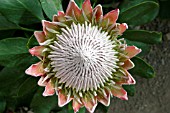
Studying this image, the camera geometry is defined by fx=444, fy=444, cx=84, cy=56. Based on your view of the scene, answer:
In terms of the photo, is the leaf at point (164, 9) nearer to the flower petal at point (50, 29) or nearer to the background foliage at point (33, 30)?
the background foliage at point (33, 30)

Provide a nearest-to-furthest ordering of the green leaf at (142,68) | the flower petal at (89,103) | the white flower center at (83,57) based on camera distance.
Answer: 1. the white flower center at (83,57)
2. the flower petal at (89,103)
3. the green leaf at (142,68)

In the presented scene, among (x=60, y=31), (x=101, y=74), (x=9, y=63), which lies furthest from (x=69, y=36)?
(x=9, y=63)

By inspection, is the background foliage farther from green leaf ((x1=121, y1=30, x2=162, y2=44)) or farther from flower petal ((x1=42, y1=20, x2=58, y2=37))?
flower petal ((x1=42, y1=20, x2=58, y2=37))

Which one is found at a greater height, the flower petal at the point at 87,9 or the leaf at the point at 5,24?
the leaf at the point at 5,24

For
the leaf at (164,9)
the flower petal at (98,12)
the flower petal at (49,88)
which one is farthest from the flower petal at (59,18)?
the leaf at (164,9)

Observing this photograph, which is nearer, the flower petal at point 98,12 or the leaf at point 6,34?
the flower petal at point 98,12

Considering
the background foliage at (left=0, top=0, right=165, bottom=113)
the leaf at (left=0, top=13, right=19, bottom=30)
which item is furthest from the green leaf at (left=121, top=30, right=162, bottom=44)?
the leaf at (left=0, top=13, right=19, bottom=30)

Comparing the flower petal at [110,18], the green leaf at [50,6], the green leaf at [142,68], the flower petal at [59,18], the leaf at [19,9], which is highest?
the leaf at [19,9]
